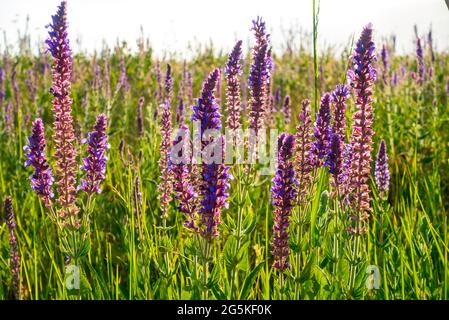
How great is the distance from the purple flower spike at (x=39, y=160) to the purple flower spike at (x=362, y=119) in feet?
4.53

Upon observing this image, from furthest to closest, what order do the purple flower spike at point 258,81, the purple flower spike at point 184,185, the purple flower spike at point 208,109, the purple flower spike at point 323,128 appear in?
the purple flower spike at point 258,81 → the purple flower spike at point 323,128 → the purple flower spike at point 184,185 → the purple flower spike at point 208,109

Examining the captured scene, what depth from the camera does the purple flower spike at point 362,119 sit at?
2479mm

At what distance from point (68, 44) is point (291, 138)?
1175mm

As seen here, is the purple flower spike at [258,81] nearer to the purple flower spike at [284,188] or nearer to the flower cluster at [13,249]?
the purple flower spike at [284,188]

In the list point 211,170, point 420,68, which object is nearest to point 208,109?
point 211,170

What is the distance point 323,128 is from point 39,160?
51.1 inches

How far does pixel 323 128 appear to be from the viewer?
2.54m

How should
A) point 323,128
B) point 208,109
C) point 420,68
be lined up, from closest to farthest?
point 208,109, point 323,128, point 420,68

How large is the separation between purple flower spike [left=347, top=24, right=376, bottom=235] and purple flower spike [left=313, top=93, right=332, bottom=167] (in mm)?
117

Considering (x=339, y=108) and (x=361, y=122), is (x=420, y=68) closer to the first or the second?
(x=339, y=108)

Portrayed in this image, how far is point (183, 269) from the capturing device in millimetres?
2754

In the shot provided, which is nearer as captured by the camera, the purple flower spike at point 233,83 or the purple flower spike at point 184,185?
the purple flower spike at point 184,185

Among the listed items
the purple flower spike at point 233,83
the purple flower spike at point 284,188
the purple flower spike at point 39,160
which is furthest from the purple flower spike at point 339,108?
the purple flower spike at point 39,160

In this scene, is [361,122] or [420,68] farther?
[420,68]
